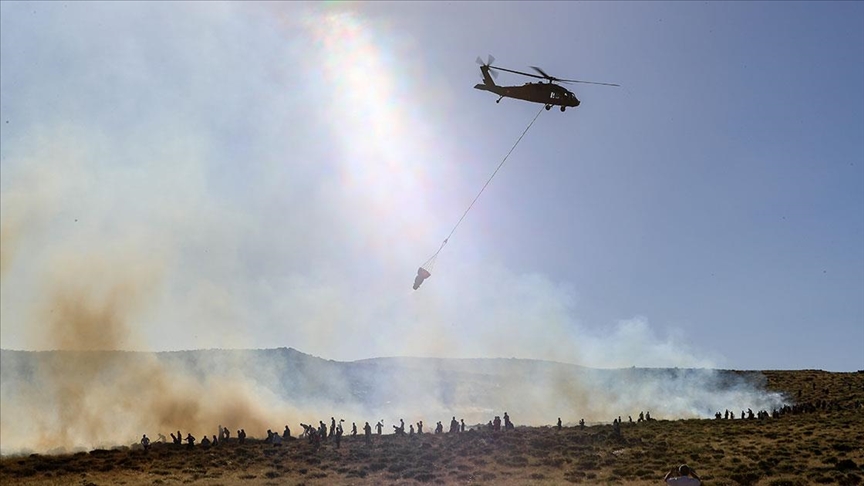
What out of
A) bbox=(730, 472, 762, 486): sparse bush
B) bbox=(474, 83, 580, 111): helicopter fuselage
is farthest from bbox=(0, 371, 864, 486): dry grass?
bbox=(474, 83, 580, 111): helicopter fuselage

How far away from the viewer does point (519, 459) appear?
37.2 m

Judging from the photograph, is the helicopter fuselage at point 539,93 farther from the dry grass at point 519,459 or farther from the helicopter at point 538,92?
the dry grass at point 519,459

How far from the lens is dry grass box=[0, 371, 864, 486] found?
30.7 m

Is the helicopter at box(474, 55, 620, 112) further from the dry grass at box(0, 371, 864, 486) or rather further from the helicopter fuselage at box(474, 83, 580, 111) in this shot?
the dry grass at box(0, 371, 864, 486)

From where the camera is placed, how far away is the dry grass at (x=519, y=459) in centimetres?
3066

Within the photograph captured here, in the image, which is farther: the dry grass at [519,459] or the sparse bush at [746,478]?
the dry grass at [519,459]

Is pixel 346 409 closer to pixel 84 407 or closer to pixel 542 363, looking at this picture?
pixel 84 407

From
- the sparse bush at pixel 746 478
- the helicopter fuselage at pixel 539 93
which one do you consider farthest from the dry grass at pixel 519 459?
the helicopter fuselage at pixel 539 93

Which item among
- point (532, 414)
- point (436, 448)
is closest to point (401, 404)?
point (532, 414)

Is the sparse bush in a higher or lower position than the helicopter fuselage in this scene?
lower

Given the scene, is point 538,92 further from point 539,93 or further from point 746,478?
point 746,478

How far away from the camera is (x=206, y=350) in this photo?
12431 cm

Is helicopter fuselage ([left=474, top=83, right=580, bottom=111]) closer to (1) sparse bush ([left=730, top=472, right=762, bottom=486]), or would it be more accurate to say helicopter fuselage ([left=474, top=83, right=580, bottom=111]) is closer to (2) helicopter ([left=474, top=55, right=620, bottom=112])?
(2) helicopter ([left=474, top=55, right=620, bottom=112])

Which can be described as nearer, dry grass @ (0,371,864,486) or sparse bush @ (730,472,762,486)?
sparse bush @ (730,472,762,486)
